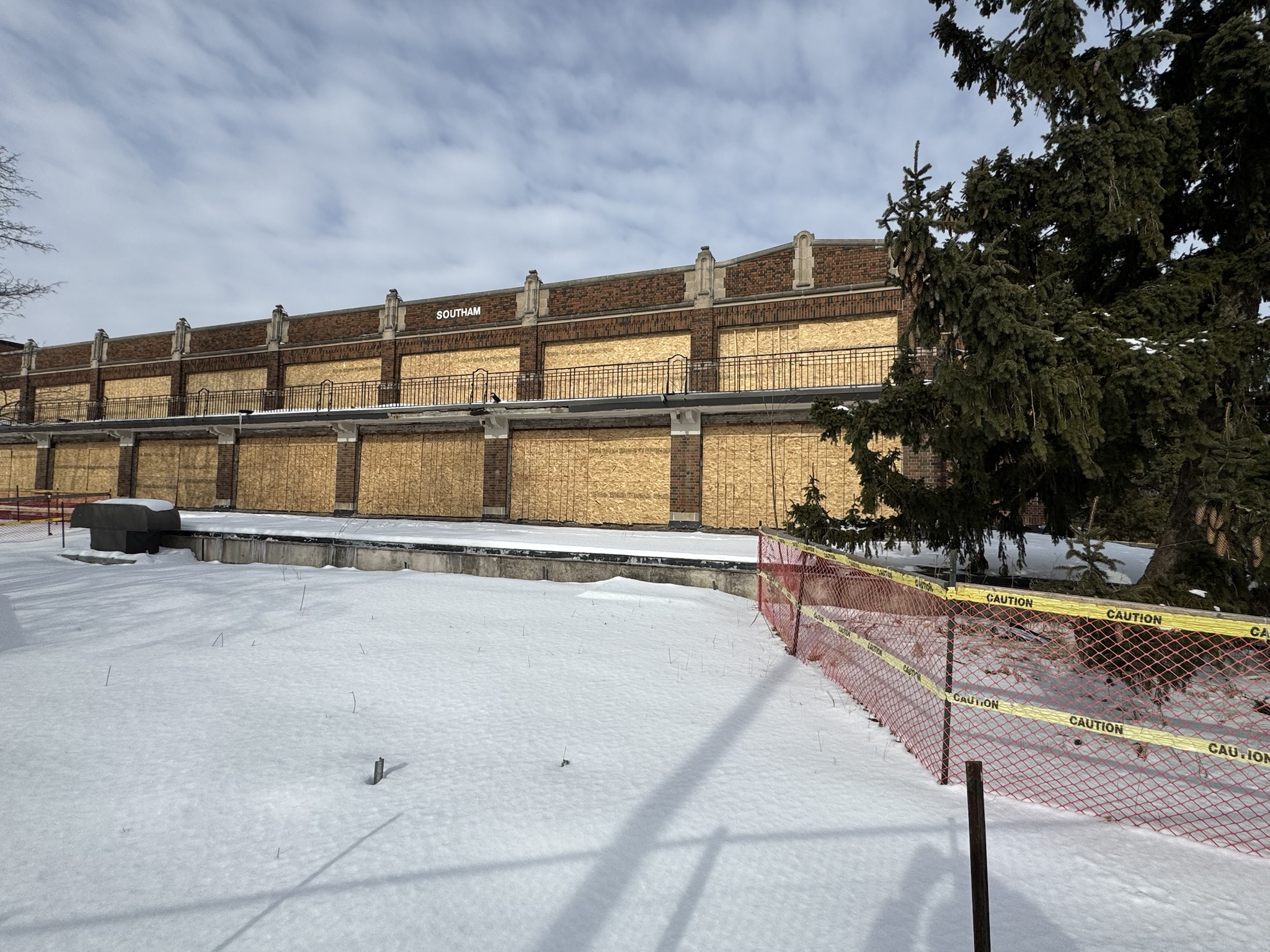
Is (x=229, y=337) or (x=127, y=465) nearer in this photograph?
(x=229, y=337)

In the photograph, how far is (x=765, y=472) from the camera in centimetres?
1819

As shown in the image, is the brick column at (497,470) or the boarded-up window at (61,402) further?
the boarded-up window at (61,402)

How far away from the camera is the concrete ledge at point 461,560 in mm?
10859

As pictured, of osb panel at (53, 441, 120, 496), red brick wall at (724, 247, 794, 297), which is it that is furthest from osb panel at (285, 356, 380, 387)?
red brick wall at (724, 247, 794, 297)

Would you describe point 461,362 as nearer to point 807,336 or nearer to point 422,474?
point 422,474

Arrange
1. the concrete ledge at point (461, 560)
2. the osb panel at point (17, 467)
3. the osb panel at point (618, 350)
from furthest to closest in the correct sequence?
1. the osb panel at point (17, 467)
2. the osb panel at point (618, 350)
3. the concrete ledge at point (461, 560)

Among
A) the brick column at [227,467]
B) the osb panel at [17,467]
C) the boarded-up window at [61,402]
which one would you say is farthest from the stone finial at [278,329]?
the osb panel at [17,467]

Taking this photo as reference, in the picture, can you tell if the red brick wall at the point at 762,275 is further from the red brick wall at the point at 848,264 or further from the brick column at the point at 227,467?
the brick column at the point at 227,467

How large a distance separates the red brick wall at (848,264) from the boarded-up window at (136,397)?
2776cm

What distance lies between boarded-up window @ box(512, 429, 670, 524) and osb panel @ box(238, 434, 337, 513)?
315 inches

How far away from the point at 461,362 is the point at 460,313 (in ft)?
5.83

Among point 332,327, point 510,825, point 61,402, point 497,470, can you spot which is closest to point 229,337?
point 332,327

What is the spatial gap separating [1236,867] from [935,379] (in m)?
4.39

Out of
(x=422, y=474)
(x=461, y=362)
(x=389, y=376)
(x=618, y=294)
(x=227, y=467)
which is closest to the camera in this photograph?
(x=618, y=294)
